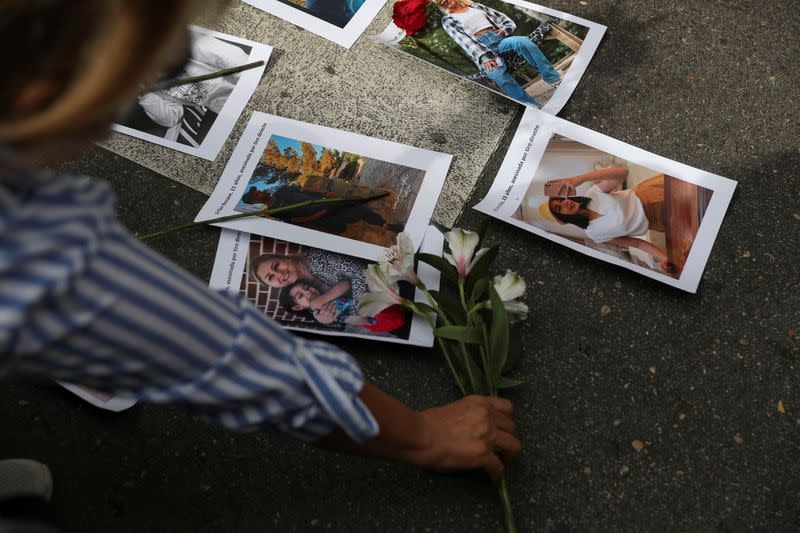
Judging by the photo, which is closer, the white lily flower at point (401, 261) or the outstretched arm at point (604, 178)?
the white lily flower at point (401, 261)

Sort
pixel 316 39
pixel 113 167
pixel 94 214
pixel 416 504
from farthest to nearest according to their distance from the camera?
1. pixel 316 39
2. pixel 113 167
3. pixel 416 504
4. pixel 94 214

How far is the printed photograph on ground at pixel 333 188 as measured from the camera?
114 centimetres

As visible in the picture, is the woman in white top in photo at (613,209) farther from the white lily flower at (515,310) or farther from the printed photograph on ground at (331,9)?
the printed photograph on ground at (331,9)

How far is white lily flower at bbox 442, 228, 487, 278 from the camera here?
100 cm

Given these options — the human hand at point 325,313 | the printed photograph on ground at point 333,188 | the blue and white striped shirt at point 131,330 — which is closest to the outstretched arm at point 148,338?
the blue and white striped shirt at point 131,330

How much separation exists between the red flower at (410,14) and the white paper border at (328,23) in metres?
0.08

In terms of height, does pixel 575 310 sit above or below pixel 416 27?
below

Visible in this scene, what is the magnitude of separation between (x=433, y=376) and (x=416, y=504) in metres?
0.18

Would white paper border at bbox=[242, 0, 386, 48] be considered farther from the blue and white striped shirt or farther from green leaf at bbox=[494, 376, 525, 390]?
the blue and white striped shirt

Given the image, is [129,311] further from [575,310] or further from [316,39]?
[316,39]

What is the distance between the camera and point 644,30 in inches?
52.9

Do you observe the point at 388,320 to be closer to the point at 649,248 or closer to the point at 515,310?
the point at 515,310

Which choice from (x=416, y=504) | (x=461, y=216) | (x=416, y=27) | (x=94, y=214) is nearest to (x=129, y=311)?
(x=94, y=214)

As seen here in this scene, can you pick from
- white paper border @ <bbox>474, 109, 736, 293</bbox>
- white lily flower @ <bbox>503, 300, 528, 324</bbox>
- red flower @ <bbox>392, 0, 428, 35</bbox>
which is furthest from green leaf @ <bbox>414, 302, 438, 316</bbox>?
red flower @ <bbox>392, 0, 428, 35</bbox>
